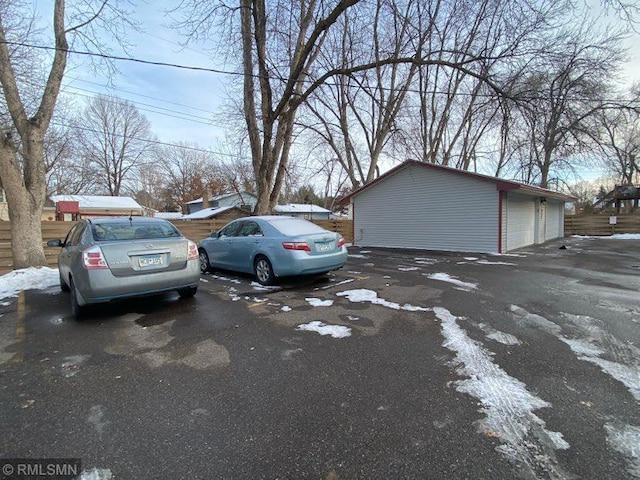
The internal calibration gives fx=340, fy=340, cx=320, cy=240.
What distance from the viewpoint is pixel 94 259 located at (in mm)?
4457

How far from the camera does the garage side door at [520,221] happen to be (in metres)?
13.8

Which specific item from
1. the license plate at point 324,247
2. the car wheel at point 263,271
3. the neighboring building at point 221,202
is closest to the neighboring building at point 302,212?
the neighboring building at point 221,202

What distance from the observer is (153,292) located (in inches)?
191

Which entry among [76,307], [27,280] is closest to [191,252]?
[76,307]

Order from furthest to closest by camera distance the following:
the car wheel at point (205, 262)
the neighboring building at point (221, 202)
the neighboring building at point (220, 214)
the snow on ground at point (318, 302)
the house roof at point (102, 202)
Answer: the neighboring building at point (221, 202) < the neighboring building at point (220, 214) < the house roof at point (102, 202) < the car wheel at point (205, 262) < the snow on ground at point (318, 302)

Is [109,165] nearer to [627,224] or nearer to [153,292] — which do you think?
[153,292]

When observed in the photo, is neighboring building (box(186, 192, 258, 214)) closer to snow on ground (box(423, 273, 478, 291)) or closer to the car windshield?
the car windshield

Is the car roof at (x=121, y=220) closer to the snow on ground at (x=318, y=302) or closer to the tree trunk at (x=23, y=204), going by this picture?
the snow on ground at (x=318, y=302)

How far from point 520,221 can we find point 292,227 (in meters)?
12.4

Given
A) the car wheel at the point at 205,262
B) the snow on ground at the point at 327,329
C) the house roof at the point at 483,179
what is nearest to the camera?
the snow on ground at the point at 327,329

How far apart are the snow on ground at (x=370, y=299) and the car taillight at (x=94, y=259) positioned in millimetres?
3650

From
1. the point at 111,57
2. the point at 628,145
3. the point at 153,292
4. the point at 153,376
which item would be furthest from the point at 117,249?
the point at 628,145

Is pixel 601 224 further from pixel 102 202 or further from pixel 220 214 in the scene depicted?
pixel 102 202

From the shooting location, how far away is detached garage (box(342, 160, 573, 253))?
13.2m
